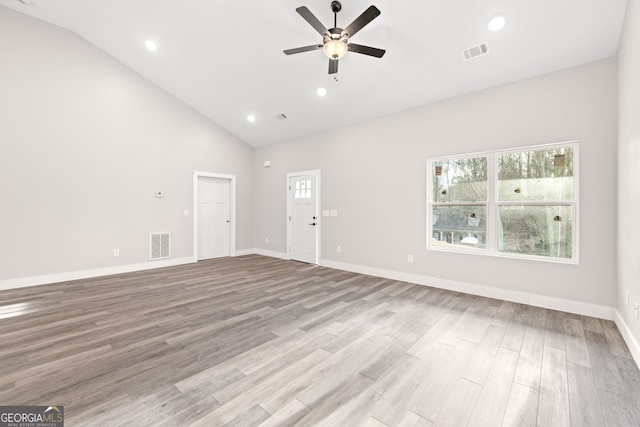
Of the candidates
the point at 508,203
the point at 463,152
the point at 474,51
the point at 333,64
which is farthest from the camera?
the point at 463,152

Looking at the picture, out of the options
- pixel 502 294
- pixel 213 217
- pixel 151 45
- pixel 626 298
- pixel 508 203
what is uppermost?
pixel 151 45

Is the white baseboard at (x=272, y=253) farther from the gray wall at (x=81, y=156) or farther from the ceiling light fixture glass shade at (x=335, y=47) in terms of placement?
the ceiling light fixture glass shade at (x=335, y=47)

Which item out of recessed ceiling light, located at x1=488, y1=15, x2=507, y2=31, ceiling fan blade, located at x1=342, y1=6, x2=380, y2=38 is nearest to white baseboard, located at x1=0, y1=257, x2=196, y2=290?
ceiling fan blade, located at x1=342, y1=6, x2=380, y2=38

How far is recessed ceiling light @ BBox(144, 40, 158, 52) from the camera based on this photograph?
4535mm

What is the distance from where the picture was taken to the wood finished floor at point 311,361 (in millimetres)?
1674

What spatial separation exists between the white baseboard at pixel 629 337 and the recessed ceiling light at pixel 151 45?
704cm

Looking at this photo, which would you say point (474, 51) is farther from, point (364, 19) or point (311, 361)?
point (311, 361)

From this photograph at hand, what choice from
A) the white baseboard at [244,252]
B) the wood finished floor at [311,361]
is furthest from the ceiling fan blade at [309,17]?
the white baseboard at [244,252]

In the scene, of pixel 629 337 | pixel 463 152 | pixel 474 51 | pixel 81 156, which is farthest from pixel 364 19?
pixel 81 156

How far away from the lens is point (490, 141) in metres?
3.85

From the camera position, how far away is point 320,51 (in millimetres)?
3840

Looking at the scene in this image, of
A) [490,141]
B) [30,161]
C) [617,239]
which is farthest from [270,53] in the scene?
[617,239]

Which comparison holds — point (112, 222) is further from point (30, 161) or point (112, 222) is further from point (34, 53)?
point (34, 53)

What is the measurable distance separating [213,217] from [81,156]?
9.09ft
